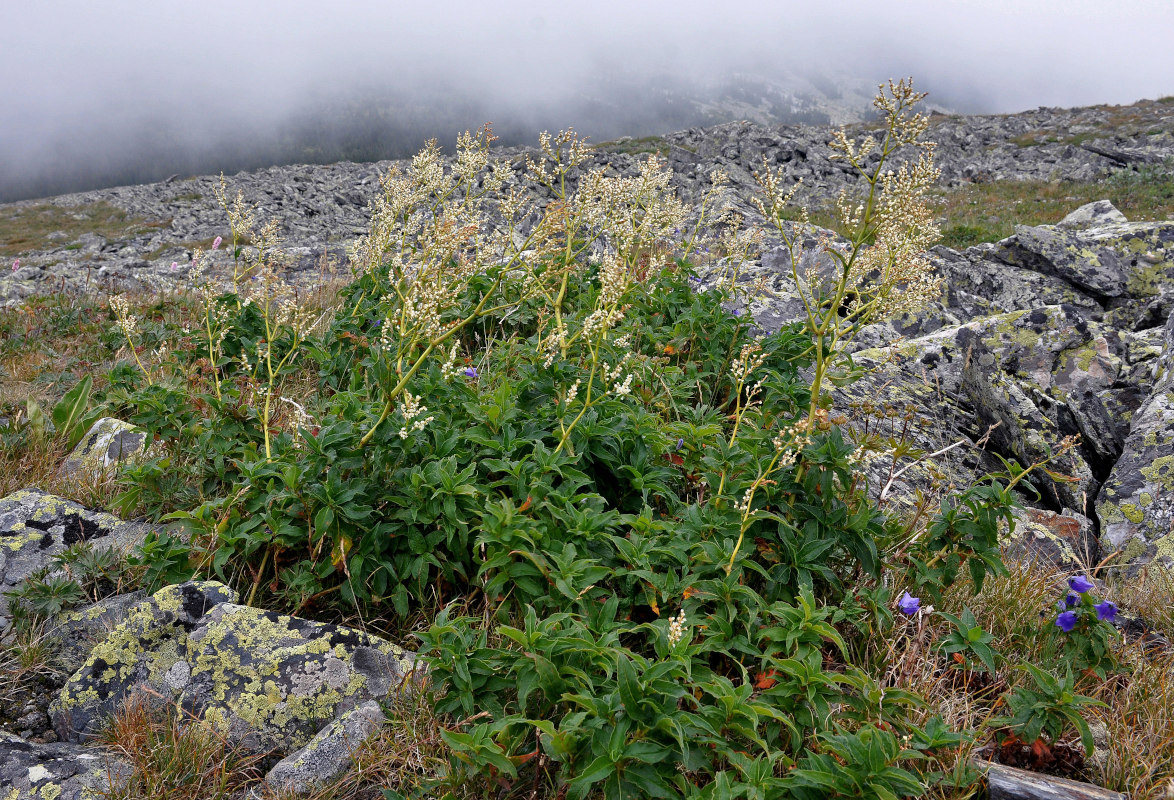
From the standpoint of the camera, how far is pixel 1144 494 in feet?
15.0

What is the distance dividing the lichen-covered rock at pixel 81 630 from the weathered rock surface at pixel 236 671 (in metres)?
0.17

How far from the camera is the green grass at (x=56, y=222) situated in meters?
54.2

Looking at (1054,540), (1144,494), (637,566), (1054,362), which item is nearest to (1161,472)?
(1144,494)

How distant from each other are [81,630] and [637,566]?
279cm

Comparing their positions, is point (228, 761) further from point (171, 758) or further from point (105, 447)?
point (105, 447)

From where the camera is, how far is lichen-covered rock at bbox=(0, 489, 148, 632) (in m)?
3.41

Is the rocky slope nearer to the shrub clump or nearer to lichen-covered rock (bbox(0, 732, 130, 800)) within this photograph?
the shrub clump

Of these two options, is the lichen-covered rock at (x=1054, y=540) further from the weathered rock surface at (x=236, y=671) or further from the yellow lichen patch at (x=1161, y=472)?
the weathered rock surface at (x=236, y=671)

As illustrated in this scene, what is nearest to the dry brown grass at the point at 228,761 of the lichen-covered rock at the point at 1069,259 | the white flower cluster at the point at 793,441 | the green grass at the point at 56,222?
the white flower cluster at the point at 793,441

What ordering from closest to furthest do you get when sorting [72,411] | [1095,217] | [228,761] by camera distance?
[228,761] < [72,411] < [1095,217]

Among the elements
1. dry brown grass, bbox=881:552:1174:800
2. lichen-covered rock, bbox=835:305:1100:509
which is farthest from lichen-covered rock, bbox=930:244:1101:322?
dry brown grass, bbox=881:552:1174:800

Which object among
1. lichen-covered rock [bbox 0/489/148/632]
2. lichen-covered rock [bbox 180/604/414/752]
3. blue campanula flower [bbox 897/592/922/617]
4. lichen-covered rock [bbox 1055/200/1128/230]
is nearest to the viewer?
lichen-covered rock [bbox 180/604/414/752]

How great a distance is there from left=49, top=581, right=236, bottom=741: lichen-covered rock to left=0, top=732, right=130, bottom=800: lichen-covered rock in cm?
17

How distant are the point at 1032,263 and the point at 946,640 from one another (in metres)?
7.56
